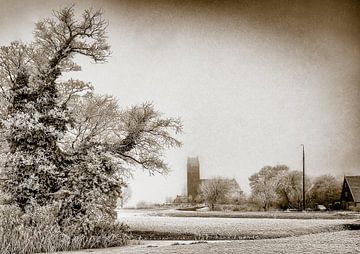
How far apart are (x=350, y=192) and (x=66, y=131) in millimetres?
17046

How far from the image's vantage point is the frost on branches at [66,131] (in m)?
Result: 11.3

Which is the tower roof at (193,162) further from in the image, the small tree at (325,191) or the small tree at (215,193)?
the small tree at (325,191)

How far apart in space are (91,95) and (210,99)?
31.6 ft

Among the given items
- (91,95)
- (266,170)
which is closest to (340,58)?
(91,95)

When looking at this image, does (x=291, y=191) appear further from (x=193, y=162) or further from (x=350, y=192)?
(x=193, y=162)

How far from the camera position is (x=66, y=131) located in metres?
12.5

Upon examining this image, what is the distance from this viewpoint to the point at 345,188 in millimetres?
25000

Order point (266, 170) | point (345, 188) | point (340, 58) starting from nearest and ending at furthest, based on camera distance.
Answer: point (340, 58) → point (345, 188) → point (266, 170)

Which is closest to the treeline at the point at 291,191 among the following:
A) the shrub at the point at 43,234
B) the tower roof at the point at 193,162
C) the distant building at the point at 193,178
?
the distant building at the point at 193,178

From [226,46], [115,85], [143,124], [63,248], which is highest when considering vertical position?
[226,46]

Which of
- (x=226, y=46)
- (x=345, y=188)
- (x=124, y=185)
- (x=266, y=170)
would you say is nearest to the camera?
(x=124, y=185)

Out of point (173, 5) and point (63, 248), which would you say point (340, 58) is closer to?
point (173, 5)

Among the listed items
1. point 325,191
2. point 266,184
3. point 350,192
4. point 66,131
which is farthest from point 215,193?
point 66,131

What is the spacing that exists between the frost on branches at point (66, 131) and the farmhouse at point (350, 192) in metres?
14.0
